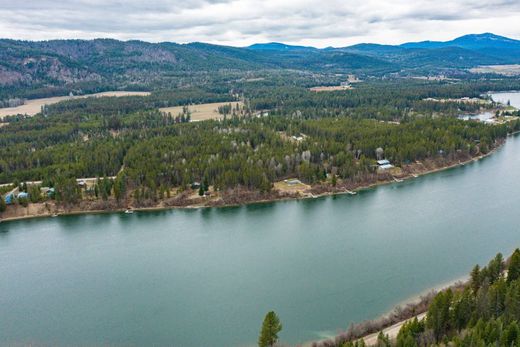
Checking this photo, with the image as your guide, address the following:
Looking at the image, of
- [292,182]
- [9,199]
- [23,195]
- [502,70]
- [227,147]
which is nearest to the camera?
[9,199]

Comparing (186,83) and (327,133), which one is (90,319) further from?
(186,83)

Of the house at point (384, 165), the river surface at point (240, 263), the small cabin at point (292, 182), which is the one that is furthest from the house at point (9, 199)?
the house at point (384, 165)

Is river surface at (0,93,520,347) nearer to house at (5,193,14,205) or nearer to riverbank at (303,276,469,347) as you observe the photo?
riverbank at (303,276,469,347)

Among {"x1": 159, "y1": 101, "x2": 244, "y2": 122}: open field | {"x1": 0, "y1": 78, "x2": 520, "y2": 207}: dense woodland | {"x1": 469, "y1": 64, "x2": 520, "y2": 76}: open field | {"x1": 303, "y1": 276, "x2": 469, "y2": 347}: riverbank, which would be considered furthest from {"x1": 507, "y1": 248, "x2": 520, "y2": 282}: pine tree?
{"x1": 469, "y1": 64, "x2": 520, "y2": 76}: open field

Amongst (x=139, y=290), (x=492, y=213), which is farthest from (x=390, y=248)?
(x=139, y=290)

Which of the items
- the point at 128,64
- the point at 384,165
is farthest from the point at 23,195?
the point at 128,64

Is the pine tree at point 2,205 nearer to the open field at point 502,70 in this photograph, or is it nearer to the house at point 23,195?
the house at point 23,195

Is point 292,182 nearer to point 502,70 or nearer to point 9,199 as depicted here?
point 9,199
